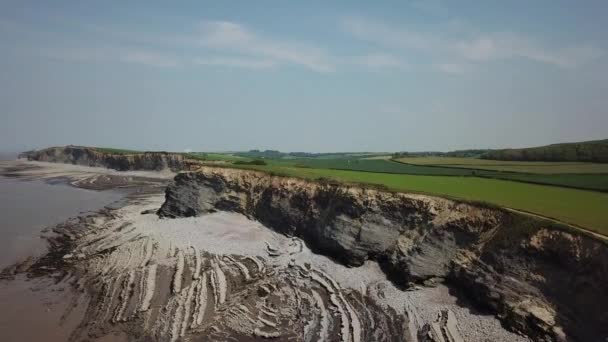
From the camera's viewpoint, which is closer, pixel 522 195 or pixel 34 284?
pixel 34 284

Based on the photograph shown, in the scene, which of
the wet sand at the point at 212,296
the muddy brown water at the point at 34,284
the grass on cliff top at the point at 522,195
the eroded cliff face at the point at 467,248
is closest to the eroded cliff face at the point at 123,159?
the muddy brown water at the point at 34,284

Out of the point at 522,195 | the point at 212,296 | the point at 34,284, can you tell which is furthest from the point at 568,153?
the point at 34,284

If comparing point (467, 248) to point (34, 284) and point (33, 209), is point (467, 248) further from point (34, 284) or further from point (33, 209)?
point (33, 209)

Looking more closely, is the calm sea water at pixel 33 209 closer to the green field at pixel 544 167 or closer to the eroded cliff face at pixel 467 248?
the eroded cliff face at pixel 467 248

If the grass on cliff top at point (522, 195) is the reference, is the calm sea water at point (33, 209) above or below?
below

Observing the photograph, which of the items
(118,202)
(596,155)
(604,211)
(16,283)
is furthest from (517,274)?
(118,202)

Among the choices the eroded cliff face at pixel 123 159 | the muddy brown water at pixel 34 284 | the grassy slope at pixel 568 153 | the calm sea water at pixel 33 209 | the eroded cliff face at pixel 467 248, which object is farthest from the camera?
the eroded cliff face at pixel 123 159

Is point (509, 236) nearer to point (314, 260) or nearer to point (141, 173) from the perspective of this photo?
point (314, 260)
